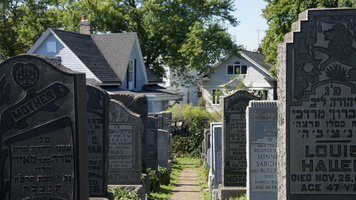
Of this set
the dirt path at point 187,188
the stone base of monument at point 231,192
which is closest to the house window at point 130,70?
the dirt path at point 187,188

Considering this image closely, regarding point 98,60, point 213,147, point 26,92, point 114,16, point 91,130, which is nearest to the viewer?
point 26,92

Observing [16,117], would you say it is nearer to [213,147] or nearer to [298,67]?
[298,67]

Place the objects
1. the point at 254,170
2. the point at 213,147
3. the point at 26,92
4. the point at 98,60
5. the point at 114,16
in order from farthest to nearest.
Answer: the point at 114,16 < the point at 98,60 < the point at 213,147 < the point at 254,170 < the point at 26,92

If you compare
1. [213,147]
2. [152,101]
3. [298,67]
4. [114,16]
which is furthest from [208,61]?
[298,67]

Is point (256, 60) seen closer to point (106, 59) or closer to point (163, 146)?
point (106, 59)

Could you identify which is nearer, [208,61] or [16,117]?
[16,117]

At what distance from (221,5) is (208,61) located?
16.7 ft

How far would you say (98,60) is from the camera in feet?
104

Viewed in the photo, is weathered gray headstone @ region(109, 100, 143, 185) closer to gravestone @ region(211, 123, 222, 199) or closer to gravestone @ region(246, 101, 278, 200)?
gravestone @ region(211, 123, 222, 199)

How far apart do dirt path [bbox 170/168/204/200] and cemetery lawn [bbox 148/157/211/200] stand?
0.14m

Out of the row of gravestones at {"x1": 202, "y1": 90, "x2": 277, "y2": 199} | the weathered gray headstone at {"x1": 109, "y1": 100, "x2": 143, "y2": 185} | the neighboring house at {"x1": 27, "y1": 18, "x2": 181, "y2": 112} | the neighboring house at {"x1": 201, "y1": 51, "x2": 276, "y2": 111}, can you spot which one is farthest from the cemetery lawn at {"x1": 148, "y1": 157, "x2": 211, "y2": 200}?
the neighboring house at {"x1": 201, "y1": 51, "x2": 276, "y2": 111}

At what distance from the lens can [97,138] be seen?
8.50 meters

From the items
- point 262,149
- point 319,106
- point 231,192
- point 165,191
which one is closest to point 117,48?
point 165,191

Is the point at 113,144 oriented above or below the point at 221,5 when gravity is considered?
below
